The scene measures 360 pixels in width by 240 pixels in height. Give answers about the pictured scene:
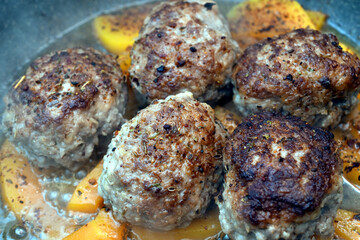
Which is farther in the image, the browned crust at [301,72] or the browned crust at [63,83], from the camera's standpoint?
the browned crust at [63,83]

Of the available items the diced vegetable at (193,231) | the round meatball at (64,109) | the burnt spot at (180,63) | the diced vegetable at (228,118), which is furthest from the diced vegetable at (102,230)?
the burnt spot at (180,63)

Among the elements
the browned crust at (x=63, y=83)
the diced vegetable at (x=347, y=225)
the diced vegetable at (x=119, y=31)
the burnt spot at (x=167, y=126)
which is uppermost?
the browned crust at (x=63, y=83)

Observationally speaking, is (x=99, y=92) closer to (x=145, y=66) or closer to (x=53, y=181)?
(x=145, y=66)

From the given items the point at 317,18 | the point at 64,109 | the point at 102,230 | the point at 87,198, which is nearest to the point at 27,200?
the point at 87,198

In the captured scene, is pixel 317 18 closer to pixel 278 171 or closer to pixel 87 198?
pixel 278 171

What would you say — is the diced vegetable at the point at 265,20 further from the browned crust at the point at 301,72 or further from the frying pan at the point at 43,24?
the browned crust at the point at 301,72

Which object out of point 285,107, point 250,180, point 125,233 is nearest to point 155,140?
point 250,180
